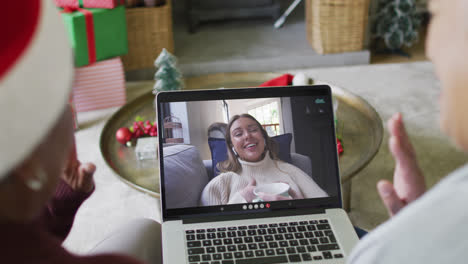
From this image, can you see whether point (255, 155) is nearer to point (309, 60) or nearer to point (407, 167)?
point (407, 167)

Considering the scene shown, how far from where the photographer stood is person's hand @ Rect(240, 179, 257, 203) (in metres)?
1.06

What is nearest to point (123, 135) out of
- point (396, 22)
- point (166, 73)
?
point (166, 73)

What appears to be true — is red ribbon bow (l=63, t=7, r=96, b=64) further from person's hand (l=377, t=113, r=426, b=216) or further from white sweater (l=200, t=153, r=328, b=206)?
person's hand (l=377, t=113, r=426, b=216)

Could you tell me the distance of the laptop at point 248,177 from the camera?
3.17 feet

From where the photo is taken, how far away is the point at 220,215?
3.41 ft

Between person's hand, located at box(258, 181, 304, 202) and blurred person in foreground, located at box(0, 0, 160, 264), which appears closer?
blurred person in foreground, located at box(0, 0, 160, 264)

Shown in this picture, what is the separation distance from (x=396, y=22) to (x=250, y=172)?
8.31 feet

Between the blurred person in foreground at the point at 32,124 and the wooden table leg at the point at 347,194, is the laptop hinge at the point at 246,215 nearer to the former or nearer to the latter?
the blurred person in foreground at the point at 32,124

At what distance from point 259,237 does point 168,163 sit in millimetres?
270

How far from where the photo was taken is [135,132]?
1810mm

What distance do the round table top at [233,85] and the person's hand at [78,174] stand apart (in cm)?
49

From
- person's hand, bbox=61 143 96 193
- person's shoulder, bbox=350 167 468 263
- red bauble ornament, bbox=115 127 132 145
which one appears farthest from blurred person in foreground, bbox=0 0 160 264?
red bauble ornament, bbox=115 127 132 145

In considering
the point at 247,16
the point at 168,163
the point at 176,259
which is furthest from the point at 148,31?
the point at 176,259

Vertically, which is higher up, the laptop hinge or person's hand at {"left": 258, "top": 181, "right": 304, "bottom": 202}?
person's hand at {"left": 258, "top": 181, "right": 304, "bottom": 202}
